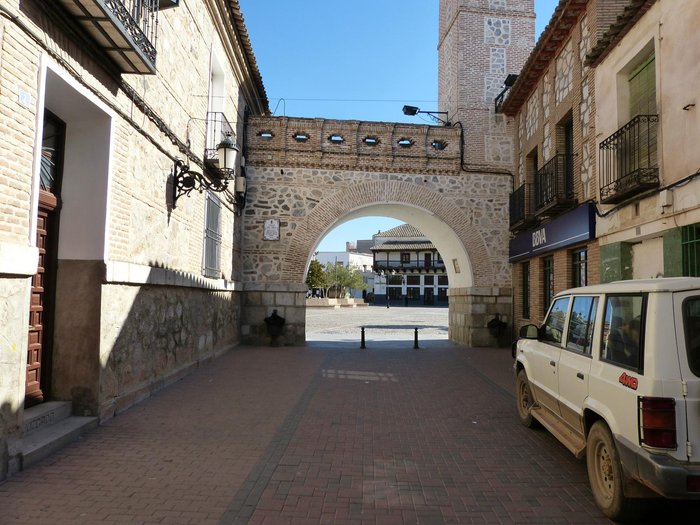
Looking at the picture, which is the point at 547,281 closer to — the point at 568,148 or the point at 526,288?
the point at 526,288

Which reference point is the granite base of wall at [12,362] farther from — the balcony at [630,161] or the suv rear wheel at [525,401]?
the balcony at [630,161]

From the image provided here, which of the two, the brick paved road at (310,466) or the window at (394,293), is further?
the window at (394,293)

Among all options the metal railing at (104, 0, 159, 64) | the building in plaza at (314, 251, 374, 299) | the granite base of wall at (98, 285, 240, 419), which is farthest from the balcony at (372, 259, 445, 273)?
the metal railing at (104, 0, 159, 64)

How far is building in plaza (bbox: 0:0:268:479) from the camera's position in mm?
4055

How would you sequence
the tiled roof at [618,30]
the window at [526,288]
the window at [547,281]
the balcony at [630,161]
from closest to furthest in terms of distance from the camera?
the balcony at [630,161] < the tiled roof at [618,30] < the window at [547,281] < the window at [526,288]

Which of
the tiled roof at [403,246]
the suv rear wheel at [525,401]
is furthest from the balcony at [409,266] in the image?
the suv rear wheel at [525,401]

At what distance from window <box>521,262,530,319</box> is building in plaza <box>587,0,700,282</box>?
4437 mm

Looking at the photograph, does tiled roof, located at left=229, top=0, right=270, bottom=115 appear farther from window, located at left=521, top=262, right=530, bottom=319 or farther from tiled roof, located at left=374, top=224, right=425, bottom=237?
tiled roof, located at left=374, top=224, right=425, bottom=237

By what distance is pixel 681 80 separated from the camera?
6.50 meters

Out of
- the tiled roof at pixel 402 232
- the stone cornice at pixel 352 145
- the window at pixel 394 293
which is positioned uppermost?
the tiled roof at pixel 402 232

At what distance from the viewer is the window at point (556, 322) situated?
15.0 feet

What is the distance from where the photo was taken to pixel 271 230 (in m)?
13.5

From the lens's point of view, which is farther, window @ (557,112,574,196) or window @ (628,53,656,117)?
window @ (557,112,574,196)

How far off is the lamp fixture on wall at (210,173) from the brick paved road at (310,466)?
305 centimetres
